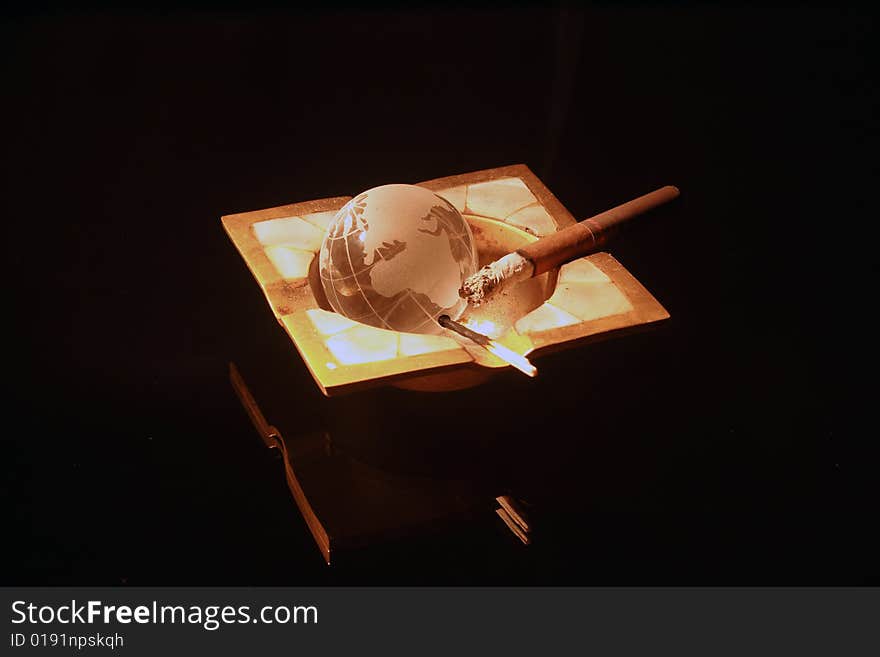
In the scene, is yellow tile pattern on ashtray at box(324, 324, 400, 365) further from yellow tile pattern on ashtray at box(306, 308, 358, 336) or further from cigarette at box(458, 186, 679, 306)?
cigarette at box(458, 186, 679, 306)

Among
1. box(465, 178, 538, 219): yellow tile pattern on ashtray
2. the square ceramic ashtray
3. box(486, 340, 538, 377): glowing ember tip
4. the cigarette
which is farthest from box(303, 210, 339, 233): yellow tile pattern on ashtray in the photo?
box(486, 340, 538, 377): glowing ember tip

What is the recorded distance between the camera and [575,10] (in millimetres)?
3596

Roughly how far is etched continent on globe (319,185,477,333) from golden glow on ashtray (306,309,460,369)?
0.09 metres

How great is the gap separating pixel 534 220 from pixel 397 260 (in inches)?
17.0

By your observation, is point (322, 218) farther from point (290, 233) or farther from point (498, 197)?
point (498, 197)

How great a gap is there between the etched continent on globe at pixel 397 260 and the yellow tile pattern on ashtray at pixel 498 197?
0.27 meters

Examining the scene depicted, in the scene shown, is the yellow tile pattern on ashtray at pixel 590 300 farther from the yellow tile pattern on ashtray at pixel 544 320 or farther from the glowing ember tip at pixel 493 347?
the glowing ember tip at pixel 493 347

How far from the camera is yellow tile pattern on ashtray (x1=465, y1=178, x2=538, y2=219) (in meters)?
2.90

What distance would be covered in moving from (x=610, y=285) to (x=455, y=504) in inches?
19.8

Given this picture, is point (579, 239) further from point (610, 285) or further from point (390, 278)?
point (390, 278)

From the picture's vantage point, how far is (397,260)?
101 inches

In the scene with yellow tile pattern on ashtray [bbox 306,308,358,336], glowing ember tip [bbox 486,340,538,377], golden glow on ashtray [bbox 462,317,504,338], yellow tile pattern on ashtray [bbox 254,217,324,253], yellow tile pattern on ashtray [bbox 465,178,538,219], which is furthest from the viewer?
yellow tile pattern on ashtray [bbox 465,178,538,219]

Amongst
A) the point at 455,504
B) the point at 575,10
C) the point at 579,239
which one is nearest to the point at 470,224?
the point at 579,239

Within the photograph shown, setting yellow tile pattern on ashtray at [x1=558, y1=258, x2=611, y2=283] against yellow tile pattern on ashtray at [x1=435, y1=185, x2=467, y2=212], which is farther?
yellow tile pattern on ashtray at [x1=435, y1=185, x2=467, y2=212]
